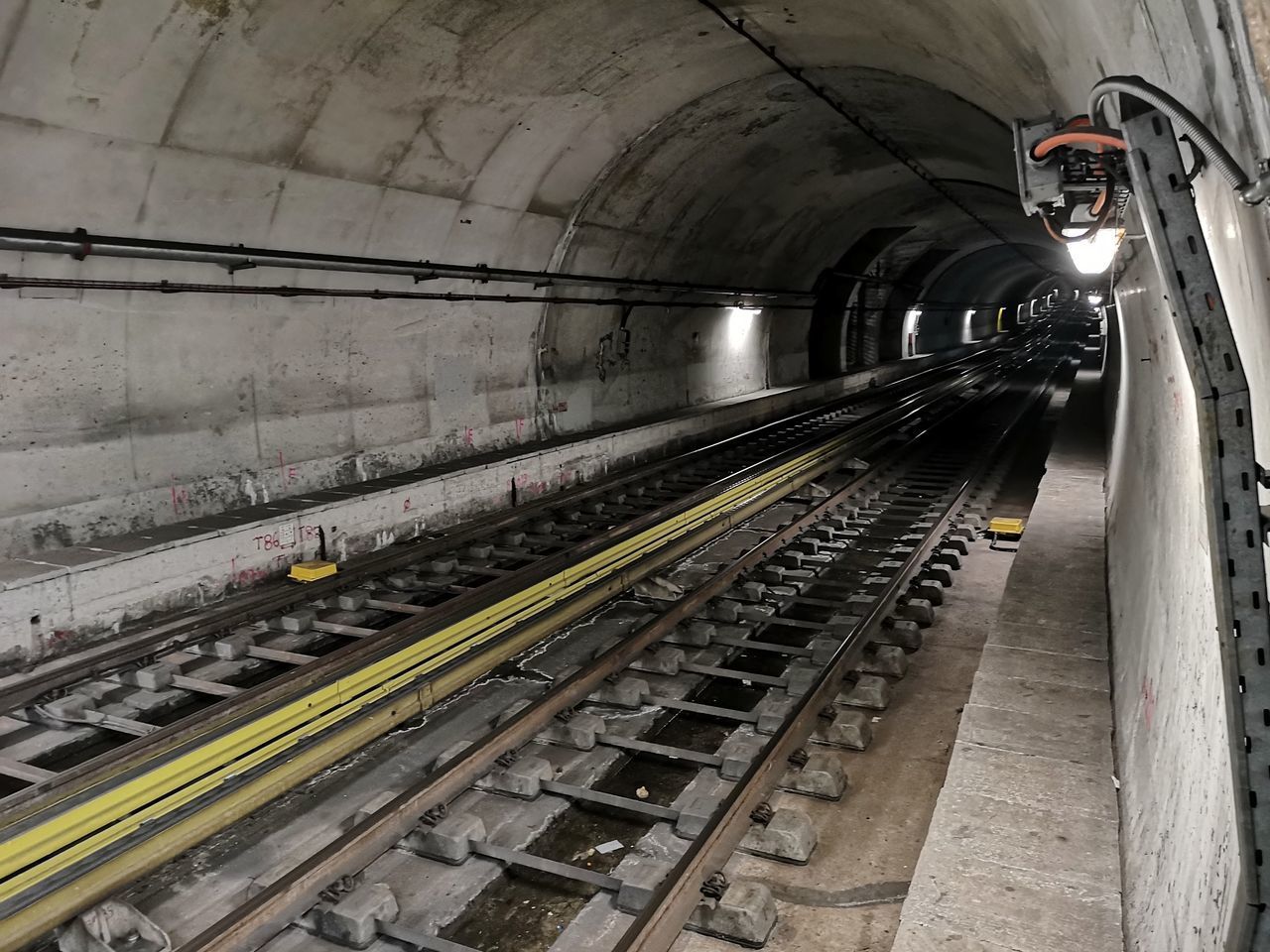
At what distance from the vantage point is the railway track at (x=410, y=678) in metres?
4.48

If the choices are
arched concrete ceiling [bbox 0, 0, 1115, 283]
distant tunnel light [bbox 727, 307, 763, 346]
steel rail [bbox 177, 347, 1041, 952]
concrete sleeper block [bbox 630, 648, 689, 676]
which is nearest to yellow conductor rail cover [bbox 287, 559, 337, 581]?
arched concrete ceiling [bbox 0, 0, 1115, 283]

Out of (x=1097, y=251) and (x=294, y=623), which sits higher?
(x=1097, y=251)

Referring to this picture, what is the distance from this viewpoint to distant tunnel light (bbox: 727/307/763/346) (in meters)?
21.7

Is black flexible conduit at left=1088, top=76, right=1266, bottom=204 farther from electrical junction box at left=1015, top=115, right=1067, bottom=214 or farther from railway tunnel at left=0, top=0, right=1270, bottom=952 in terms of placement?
electrical junction box at left=1015, top=115, right=1067, bottom=214

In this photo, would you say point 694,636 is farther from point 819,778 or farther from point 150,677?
point 150,677

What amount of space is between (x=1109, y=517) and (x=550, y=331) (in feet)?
27.5

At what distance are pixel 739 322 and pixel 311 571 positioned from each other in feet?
48.5

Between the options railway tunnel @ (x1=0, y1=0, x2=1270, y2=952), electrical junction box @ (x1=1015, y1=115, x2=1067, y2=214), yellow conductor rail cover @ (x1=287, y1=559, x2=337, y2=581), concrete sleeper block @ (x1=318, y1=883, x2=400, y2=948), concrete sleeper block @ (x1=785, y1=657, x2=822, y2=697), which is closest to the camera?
railway tunnel @ (x1=0, y1=0, x2=1270, y2=952)

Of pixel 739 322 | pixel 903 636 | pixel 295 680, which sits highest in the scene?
pixel 739 322

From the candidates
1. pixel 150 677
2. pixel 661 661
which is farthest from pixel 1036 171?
pixel 150 677

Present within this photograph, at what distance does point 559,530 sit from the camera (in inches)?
448

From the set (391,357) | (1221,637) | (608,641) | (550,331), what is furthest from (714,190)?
(1221,637)

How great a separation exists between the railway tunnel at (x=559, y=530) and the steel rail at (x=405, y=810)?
0.10 ft

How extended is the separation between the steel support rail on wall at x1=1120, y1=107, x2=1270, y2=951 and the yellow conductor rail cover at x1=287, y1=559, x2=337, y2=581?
8.22m
